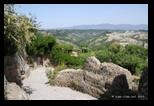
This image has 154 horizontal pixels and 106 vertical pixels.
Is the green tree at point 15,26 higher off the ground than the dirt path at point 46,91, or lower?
higher

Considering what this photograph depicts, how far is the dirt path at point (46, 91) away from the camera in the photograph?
11219 millimetres

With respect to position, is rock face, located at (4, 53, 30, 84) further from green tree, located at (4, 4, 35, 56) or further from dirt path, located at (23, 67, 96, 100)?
green tree, located at (4, 4, 35, 56)

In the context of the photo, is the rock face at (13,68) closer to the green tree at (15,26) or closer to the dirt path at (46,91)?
the dirt path at (46,91)

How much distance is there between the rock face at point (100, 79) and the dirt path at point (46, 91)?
415 mm

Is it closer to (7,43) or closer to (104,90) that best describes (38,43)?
(7,43)

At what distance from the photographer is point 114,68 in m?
10.9

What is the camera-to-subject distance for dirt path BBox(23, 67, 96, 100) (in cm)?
1122

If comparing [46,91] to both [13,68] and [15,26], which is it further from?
[15,26]

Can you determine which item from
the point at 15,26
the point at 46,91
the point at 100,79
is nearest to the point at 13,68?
the point at 46,91

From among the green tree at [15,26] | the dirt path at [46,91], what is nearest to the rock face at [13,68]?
the dirt path at [46,91]
